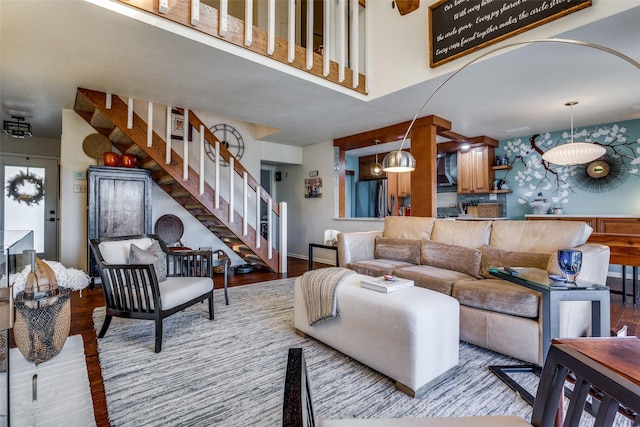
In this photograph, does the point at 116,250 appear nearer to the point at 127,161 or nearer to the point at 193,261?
the point at 193,261

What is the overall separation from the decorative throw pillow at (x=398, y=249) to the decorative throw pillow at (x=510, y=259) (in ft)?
2.39

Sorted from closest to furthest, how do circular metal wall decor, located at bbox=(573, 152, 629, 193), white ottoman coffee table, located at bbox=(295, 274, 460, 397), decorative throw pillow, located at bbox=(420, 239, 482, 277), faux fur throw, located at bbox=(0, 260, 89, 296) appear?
A: 1. white ottoman coffee table, located at bbox=(295, 274, 460, 397)
2. decorative throw pillow, located at bbox=(420, 239, 482, 277)
3. faux fur throw, located at bbox=(0, 260, 89, 296)
4. circular metal wall decor, located at bbox=(573, 152, 629, 193)

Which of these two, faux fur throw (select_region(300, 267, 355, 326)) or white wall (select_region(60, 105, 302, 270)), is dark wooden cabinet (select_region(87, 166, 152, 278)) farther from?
faux fur throw (select_region(300, 267, 355, 326))

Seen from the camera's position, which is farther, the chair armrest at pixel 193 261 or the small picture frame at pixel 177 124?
the small picture frame at pixel 177 124

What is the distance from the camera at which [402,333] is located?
173cm

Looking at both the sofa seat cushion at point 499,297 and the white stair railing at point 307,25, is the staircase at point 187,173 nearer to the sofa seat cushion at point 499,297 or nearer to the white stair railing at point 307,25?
the white stair railing at point 307,25

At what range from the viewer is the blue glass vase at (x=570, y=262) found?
1.82m

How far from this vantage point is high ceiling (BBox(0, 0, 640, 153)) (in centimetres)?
248

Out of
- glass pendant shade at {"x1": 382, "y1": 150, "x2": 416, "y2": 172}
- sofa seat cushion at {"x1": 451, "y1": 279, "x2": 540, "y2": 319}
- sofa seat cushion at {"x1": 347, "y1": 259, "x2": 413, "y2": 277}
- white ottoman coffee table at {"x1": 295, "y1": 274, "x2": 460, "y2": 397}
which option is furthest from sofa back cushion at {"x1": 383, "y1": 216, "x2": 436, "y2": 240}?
white ottoman coffee table at {"x1": 295, "y1": 274, "x2": 460, "y2": 397}

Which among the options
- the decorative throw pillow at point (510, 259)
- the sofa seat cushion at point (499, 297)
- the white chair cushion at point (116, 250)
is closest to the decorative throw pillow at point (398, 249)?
the decorative throw pillow at point (510, 259)

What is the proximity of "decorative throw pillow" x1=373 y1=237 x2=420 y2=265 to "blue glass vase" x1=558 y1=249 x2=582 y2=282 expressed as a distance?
5.28 feet

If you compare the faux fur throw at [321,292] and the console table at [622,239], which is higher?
the console table at [622,239]

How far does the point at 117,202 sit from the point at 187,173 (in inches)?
39.1

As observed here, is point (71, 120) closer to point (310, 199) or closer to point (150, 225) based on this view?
point (150, 225)
